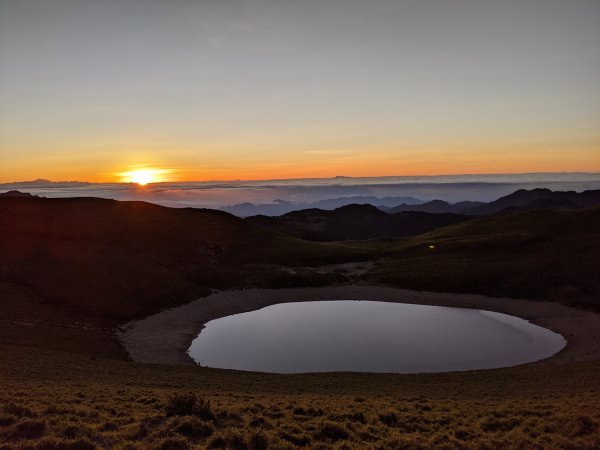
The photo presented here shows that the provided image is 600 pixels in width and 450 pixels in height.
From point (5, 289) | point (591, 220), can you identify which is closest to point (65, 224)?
→ point (5, 289)

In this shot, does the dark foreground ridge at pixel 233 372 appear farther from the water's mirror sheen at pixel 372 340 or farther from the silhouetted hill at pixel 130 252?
the water's mirror sheen at pixel 372 340

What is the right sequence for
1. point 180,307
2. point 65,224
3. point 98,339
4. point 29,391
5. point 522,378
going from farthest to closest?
1. point 65,224
2. point 180,307
3. point 98,339
4. point 522,378
5. point 29,391

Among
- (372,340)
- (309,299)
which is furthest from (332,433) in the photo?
(309,299)

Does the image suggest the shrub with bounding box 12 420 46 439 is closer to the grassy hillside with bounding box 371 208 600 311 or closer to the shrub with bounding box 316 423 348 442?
the shrub with bounding box 316 423 348 442

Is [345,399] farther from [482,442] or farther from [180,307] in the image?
[180,307]

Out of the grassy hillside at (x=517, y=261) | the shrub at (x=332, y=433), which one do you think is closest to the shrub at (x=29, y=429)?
the shrub at (x=332, y=433)
